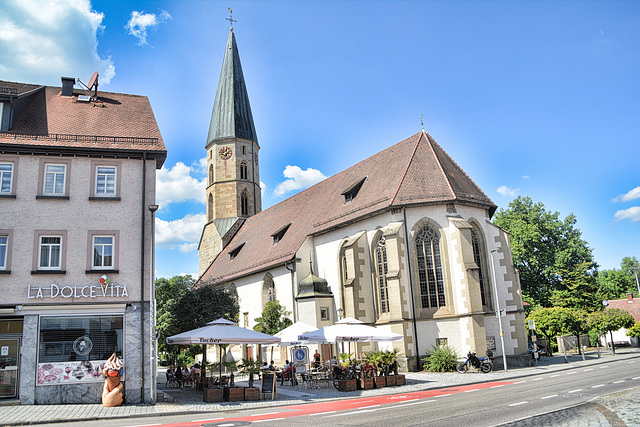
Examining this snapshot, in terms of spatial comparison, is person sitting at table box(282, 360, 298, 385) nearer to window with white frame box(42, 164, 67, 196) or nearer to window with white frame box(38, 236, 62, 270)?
window with white frame box(38, 236, 62, 270)

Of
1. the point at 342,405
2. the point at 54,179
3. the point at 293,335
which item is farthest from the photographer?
the point at 293,335

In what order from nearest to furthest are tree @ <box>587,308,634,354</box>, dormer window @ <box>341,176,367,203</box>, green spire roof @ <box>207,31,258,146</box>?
dormer window @ <box>341,176,367,203</box>
tree @ <box>587,308,634,354</box>
green spire roof @ <box>207,31,258,146</box>

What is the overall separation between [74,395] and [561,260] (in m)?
40.5

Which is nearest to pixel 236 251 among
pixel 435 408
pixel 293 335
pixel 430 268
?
pixel 430 268

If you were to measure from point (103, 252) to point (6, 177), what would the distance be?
168 inches

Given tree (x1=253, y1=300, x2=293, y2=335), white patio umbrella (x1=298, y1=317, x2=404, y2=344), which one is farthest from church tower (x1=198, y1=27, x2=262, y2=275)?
white patio umbrella (x1=298, y1=317, x2=404, y2=344)

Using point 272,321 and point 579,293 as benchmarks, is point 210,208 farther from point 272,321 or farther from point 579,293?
point 579,293

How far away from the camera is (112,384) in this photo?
16.5m

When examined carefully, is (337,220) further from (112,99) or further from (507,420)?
(507,420)

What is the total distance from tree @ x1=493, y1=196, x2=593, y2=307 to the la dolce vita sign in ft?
121

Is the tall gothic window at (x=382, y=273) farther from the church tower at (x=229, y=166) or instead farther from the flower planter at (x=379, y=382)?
the church tower at (x=229, y=166)

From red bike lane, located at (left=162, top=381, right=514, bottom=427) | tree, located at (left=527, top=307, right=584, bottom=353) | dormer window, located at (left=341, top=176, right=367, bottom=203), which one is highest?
dormer window, located at (left=341, top=176, right=367, bottom=203)

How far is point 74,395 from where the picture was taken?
657 inches

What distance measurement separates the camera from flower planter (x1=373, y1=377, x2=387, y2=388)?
65.1ft
